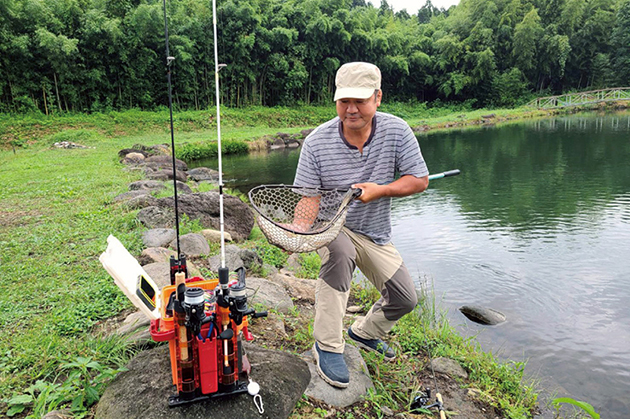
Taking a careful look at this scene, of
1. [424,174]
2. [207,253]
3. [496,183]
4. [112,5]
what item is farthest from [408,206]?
[112,5]

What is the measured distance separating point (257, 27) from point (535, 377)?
30.5 metres

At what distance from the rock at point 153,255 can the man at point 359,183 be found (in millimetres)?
2064

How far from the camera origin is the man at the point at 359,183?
249 centimetres

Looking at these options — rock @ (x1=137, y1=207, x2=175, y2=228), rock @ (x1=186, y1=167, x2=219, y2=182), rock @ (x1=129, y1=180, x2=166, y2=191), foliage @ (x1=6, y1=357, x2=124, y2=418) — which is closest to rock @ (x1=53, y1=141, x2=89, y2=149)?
rock @ (x1=186, y1=167, x2=219, y2=182)

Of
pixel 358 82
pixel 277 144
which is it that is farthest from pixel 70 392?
pixel 277 144

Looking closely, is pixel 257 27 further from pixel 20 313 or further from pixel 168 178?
pixel 20 313

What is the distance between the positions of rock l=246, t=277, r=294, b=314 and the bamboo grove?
21868 mm

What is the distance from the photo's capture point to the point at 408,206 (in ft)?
31.7

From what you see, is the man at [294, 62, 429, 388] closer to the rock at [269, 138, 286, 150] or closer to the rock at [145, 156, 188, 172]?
the rock at [145, 156, 188, 172]

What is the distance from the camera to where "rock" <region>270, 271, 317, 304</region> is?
4.22 meters

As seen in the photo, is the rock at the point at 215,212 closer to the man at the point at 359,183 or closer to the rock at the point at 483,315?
the rock at the point at 483,315

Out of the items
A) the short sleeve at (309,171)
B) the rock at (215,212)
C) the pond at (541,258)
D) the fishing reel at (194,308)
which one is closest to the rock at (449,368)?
the pond at (541,258)

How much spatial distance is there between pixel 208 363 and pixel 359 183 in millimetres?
1320

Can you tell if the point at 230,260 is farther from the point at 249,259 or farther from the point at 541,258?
the point at 541,258
